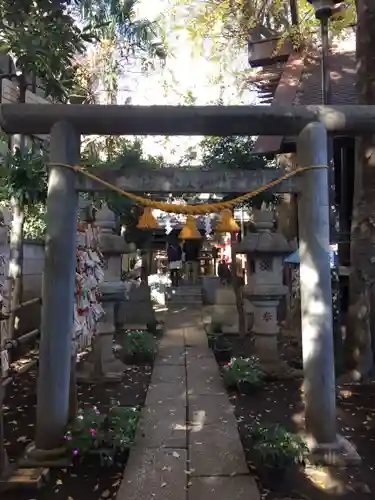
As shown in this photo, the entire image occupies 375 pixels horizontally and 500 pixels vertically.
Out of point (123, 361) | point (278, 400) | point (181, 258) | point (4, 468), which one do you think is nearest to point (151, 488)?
point (4, 468)

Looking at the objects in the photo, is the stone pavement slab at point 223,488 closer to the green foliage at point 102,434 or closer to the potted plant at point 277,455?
the potted plant at point 277,455

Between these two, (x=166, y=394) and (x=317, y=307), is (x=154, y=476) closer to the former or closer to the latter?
(x=317, y=307)

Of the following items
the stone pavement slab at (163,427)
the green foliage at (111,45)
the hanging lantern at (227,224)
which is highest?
the green foliage at (111,45)

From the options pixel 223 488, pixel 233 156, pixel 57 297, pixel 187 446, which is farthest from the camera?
pixel 233 156

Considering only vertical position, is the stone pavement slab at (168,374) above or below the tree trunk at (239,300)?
below

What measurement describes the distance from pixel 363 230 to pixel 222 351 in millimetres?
3776

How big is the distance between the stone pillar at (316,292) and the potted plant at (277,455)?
18.0 inches

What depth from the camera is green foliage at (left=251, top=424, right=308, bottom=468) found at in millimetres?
3758

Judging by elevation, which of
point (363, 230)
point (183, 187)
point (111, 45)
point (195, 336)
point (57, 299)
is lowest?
point (195, 336)

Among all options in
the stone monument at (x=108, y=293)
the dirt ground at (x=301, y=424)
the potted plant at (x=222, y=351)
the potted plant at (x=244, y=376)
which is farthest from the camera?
the potted plant at (x=222, y=351)

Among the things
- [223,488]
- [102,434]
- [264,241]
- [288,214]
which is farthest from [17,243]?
[288,214]

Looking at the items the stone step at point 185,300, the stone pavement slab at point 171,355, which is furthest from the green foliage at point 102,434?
the stone step at point 185,300

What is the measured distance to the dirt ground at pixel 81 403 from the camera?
12.2 feet

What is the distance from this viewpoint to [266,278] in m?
7.57
